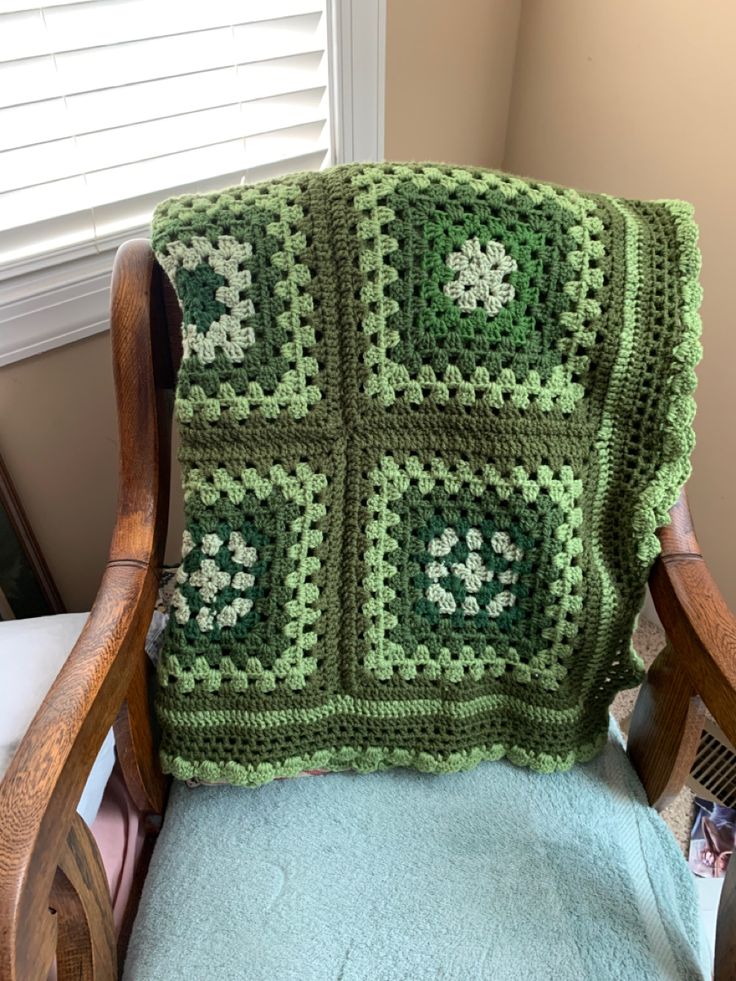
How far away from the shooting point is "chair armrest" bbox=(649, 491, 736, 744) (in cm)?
63

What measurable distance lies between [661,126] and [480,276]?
56cm

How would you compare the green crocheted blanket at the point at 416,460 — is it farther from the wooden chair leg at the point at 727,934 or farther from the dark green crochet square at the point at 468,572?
the wooden chair leg at the point at 727,934

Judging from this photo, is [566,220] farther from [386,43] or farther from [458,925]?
[458,925]

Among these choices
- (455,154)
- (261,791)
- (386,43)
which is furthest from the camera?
(455,154)

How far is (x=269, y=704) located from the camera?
0.76 metres

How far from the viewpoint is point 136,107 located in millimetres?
927

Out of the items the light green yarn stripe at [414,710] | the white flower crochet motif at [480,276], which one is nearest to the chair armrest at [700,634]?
the light green yarn stripe at [414,710]

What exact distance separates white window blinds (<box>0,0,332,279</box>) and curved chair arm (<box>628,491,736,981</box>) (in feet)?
2.45

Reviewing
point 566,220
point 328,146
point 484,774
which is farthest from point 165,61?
point 484,774

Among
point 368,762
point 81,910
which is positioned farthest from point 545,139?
point 81,910

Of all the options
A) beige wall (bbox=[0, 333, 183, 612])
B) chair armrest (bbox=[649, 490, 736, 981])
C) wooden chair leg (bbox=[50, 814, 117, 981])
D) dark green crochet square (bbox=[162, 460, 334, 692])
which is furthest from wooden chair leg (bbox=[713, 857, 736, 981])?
beige wall (bbox=[0, 333, 183, 612])

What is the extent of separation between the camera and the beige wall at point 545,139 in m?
0.99

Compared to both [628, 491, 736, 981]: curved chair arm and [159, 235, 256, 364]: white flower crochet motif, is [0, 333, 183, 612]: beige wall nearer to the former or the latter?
[159, 235, 256, 364]: white flower crochet motif

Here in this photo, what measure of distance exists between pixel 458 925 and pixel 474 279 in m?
0.59
